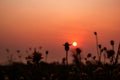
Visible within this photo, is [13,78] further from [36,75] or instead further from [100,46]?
[100,46]

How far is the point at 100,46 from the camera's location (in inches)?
626

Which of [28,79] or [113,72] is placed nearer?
[28,79]

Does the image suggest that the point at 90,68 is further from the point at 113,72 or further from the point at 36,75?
the point at 36,75

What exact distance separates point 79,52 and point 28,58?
5138 millimetres

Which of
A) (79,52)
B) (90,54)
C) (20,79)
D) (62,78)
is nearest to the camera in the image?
(20,79)

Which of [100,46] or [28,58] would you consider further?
[100,46]

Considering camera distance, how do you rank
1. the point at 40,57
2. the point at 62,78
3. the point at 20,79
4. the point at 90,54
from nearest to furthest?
the point at 20,79
the point at 40,57
the point at 62,78
the point at 90,54

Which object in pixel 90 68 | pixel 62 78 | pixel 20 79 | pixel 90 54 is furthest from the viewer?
pixel 90 54

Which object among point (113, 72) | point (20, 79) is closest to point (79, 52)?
point (113, 72)

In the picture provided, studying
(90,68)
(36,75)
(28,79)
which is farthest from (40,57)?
(90,68)

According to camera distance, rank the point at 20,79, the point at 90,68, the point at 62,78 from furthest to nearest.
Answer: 1. the point at 90,68
2. the point at 62,78
3. the point at 20,79

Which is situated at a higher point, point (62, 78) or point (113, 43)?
point (113, 43)

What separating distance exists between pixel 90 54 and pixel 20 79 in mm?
8280

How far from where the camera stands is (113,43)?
1488 centimetres
